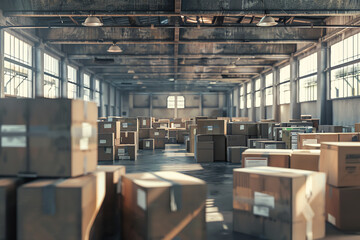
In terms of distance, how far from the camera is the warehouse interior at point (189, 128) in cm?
295

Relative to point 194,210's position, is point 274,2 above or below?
above

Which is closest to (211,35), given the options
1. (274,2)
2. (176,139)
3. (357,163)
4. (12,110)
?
(274,2)

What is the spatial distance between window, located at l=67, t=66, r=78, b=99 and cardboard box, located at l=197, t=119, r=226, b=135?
35.0 feet

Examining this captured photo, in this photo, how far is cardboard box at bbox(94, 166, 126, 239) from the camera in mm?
3444

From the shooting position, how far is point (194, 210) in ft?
9.50

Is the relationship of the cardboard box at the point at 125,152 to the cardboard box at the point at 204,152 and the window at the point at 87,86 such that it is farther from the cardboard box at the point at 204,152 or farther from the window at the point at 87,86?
the window at the point at 87,86

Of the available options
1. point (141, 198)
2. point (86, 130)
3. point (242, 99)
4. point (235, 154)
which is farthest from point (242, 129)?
point (242, 99)

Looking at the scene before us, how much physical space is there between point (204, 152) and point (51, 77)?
922 cm

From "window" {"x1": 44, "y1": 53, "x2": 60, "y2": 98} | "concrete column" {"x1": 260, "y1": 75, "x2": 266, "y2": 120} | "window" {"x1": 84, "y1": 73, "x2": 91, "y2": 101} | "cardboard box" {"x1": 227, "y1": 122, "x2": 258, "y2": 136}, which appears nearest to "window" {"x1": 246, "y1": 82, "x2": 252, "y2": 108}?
"concrete column" {"x1": 260, "y1": 75, "x2": 266, "y2": 120}

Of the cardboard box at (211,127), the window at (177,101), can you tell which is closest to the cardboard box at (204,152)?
the cardboard box at (211,127)

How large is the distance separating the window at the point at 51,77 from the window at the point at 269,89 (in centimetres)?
1281

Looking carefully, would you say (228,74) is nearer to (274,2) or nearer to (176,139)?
(176,139)

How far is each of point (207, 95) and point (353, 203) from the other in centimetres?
3429

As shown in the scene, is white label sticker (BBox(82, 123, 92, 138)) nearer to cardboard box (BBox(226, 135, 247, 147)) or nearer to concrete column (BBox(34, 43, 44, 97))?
cardboard box (BBox(226, 135, 247, 147))
